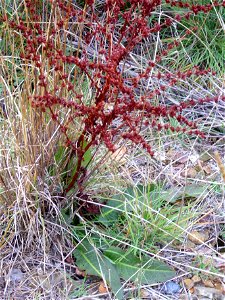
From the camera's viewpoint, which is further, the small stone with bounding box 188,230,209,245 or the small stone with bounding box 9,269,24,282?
the small stone with bounding box 188,230,209,245

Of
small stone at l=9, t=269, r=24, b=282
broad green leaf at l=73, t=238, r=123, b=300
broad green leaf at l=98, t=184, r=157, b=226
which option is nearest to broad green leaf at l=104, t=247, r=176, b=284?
broad green leaf at l=73, t=238, r=123, b=300

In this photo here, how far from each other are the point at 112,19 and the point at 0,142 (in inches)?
24.7

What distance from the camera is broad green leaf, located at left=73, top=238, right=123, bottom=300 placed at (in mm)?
1892

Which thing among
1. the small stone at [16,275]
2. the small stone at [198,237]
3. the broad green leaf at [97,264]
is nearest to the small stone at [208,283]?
the small stone at [198,237]

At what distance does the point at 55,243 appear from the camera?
2.01m

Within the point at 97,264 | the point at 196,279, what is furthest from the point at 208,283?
the point at 97,264

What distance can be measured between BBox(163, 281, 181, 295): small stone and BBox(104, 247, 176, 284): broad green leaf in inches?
1.2

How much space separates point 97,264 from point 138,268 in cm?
15

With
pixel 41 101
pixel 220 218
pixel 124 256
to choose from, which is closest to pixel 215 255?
pixel 220 218

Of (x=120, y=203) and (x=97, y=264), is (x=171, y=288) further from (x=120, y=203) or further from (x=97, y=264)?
(x=120, y=203)

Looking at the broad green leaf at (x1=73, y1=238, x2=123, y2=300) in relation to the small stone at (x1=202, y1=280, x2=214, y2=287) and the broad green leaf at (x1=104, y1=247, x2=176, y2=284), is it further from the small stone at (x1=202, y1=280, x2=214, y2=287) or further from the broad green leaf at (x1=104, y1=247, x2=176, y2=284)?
the small stone at (x1=202, y1=280, x2=214, y2=287)

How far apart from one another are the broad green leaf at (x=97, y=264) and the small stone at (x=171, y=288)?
0.16m

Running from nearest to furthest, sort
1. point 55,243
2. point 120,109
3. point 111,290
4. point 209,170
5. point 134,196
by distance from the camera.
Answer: point 120,109 → point 111,290 → point 55,243 → point 134,196 → point 209,170

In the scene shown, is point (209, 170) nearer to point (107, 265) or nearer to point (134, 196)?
point (134, 196)
